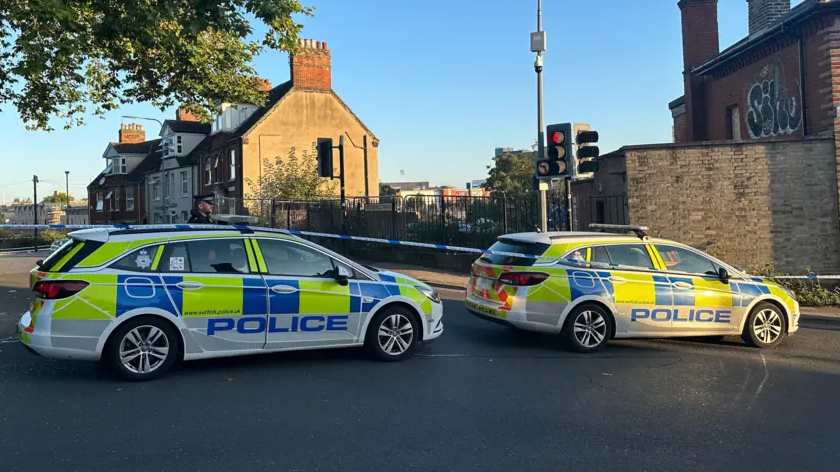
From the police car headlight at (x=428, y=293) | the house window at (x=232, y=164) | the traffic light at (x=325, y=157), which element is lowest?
the police car headlight at (x=428, y=293)

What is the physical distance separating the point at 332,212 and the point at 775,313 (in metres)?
16.4

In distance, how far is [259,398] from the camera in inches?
227

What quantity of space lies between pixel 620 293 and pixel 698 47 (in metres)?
17.4

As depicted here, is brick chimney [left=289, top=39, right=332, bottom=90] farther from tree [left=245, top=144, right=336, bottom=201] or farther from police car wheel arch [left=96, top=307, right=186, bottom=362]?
police car wheel arch [left=96, top=307, right=186, bottom=362]

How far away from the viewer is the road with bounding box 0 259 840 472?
4422 millimetres

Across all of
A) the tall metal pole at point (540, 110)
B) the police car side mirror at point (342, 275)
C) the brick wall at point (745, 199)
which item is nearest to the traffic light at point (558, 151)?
the tall metal pole at point (540, 110)

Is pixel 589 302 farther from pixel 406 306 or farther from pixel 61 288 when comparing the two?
pixel 61 288

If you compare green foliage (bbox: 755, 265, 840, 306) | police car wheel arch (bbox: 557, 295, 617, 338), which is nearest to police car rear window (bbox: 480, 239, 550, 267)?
police car wheel arch (bbox: 557, 295, 617, 338)

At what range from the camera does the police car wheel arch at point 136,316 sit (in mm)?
6016

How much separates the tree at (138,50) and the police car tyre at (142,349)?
18.5 ft

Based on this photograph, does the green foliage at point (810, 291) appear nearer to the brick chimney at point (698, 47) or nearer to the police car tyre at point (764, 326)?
the police car tyre at point (764, 326)

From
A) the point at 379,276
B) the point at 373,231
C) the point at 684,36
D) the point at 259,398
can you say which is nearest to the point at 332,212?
the point at 373,231

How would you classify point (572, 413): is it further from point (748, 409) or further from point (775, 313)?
point (775, 313)

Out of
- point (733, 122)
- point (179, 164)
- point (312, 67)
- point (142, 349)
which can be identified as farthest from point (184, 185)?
point (142, 349)
